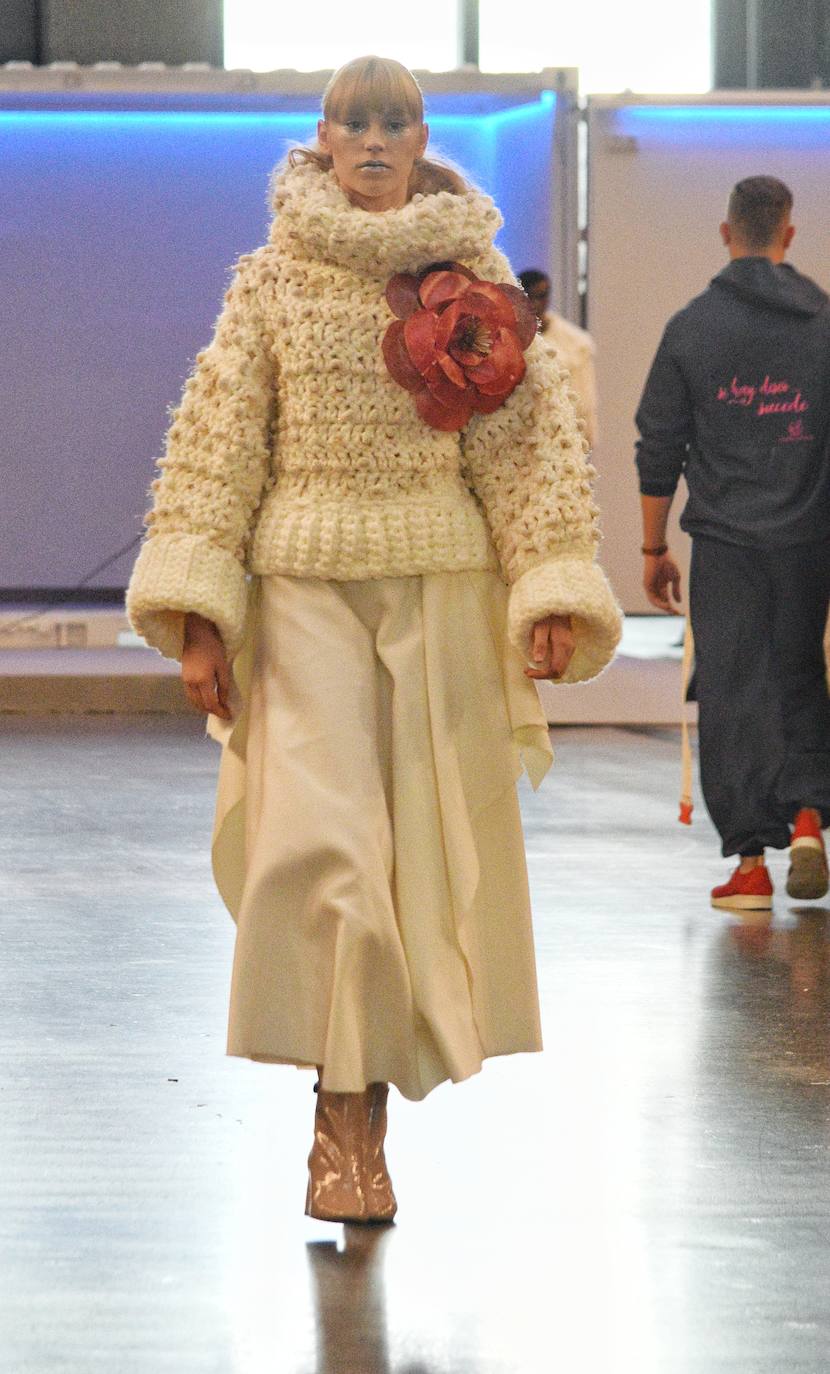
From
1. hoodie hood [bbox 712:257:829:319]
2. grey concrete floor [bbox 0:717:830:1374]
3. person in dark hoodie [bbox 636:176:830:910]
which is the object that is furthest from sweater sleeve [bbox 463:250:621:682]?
hoodie hood [bbox 712:257:829:319]

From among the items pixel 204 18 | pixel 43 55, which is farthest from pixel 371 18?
pixel 43 55

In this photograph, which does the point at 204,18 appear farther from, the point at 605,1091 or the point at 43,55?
the point at 605,1091

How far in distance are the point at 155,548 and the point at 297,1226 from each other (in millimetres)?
864

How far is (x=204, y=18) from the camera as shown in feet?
43.2

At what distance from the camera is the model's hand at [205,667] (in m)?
2.81

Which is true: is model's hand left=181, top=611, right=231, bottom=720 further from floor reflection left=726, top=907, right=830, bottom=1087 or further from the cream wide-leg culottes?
floor reflection left=726, top=907, right=830, bottom=1087

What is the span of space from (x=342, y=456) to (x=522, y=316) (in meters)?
0.29

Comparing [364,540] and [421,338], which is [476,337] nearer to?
[421,338]

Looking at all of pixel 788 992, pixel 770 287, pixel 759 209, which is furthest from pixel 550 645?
pixel 759 209

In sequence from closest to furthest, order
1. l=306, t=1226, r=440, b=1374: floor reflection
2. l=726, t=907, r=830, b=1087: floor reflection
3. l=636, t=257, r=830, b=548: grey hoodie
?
1. l=306, t=1226, r=440, b=1374: floor reflection
2. l=726, t=907, r=830, b=1087: floor reflection
3. l=636, t=257, r=830, b=548: grey hoodie

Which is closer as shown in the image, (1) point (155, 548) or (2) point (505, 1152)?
(1) point (155, 548)

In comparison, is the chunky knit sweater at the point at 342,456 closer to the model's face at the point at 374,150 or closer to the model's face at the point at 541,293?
the model's face at the point at 374,150

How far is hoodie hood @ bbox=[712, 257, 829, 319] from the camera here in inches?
197

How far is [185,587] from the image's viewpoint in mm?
2777
